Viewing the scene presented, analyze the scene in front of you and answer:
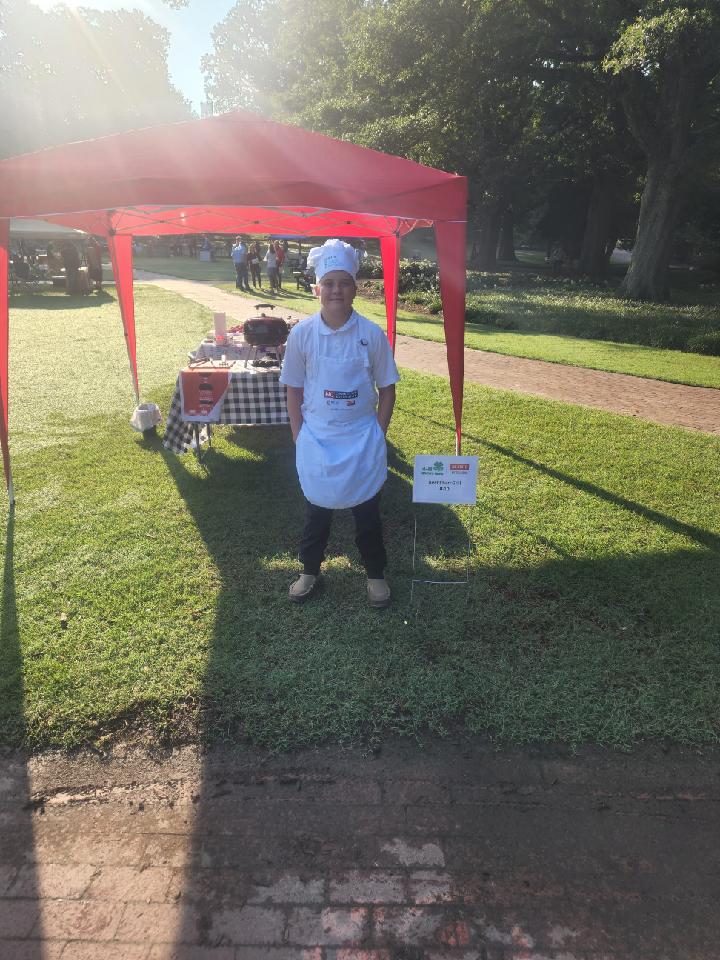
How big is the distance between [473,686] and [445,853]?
979mm

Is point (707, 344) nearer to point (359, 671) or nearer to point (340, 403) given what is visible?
point (340, 403)

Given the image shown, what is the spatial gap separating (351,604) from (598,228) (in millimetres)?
35044

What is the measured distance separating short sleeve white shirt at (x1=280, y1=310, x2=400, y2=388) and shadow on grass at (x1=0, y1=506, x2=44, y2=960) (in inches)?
86.4

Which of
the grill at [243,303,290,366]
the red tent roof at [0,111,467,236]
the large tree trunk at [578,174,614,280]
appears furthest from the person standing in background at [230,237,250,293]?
the large tree trunk at [578,174,614,280]

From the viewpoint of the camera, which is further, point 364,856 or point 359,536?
point 359,536

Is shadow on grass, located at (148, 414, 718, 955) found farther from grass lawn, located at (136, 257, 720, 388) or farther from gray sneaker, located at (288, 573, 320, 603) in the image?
grass lawn, located at (136, 257, 720, 388)

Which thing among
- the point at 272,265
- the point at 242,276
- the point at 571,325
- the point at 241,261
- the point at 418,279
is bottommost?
the point at 571,325

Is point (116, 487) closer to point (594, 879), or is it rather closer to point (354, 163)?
point (354, 163)

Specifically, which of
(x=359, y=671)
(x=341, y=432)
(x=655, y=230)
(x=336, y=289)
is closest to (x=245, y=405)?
(x=341, y=432)

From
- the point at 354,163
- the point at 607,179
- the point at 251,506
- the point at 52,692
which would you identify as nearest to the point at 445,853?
the point at 52,692

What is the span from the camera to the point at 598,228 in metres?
33.0

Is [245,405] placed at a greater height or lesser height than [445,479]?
greater

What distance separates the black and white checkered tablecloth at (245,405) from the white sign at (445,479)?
2451 mm

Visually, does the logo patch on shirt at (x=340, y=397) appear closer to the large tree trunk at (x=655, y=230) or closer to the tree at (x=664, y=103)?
the tree at (x=664, y=103)
